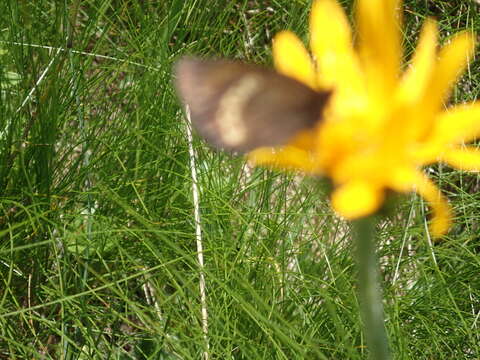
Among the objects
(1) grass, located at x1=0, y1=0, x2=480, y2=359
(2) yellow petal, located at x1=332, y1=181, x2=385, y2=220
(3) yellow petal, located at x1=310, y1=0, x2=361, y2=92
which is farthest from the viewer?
(1) grass, located at x1=0, y1=0, x2=480, y2=359

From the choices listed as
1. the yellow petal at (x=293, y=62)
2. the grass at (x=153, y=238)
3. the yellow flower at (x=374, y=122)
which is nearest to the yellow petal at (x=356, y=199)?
the yellow flower at (x=374, y=122)

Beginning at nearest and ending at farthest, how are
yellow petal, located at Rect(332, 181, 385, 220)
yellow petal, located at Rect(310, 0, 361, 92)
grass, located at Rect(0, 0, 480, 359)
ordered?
yellow petal, located at Rect(332, 181, 385, 220), yellow petal, located at Rect(310, 0, 361, 92), grass, located at Rect(0, 0, 480, 359)

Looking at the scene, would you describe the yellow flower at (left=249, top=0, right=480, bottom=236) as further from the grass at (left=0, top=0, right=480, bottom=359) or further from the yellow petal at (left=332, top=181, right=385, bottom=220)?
the grass at (left=0, top=0, right=480, bottom=359)

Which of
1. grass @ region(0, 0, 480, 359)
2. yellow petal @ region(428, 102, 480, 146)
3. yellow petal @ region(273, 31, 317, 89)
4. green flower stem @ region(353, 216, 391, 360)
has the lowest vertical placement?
grass @ region(0, 0, 480, 359)

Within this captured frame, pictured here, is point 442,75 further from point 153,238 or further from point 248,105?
point 153,238

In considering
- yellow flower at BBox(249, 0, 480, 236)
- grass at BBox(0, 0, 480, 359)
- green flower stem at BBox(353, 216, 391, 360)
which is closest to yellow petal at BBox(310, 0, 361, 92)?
yellow flower at BBox(249, 0, 480, 236)

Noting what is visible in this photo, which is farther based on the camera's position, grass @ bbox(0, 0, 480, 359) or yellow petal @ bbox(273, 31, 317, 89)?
grass @ bbox(0, 0, 480, 359)

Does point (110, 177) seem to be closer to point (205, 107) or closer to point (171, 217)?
point (171, 217)

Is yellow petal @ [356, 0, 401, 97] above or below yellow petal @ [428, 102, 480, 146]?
above
